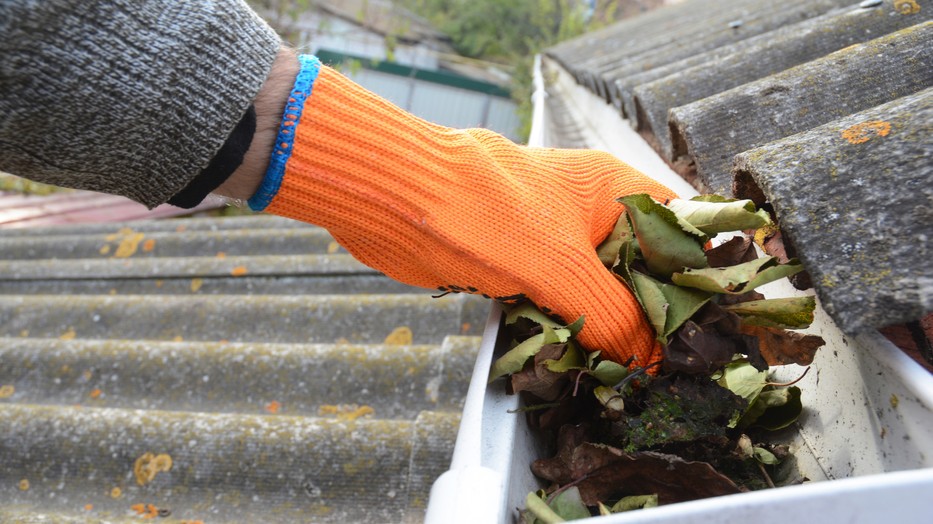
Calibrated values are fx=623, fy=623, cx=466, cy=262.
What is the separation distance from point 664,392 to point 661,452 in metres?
0.07

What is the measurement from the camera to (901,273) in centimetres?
60

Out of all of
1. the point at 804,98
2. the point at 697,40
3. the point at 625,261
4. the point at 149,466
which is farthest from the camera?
the point at 697,40

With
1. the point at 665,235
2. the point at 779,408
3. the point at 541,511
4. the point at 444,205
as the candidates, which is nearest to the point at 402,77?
the point at 444,205

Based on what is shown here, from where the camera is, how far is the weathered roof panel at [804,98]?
1000 mm

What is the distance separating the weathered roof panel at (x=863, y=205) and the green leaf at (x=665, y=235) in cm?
11

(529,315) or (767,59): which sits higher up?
(767,59)

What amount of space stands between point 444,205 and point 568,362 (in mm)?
290

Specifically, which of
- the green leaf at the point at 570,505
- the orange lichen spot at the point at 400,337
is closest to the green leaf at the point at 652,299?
the green leaf at the point at 570,505

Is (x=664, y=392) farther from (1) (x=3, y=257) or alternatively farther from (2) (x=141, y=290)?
(1) (x=3, y=257)

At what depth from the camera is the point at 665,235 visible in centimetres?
82

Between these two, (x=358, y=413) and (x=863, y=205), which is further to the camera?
(x=358, y=413)

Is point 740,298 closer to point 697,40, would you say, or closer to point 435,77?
point 697,40

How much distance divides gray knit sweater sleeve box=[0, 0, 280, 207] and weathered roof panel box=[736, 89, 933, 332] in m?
0.68

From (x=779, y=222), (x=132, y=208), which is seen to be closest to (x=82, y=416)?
(x=779, y=222)
